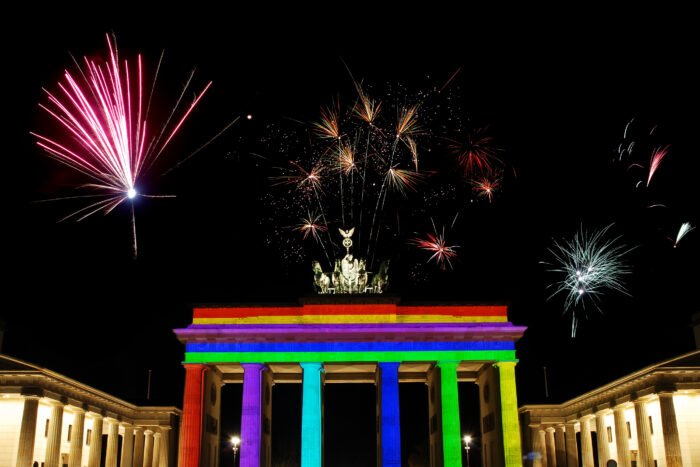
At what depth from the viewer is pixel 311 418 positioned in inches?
1831

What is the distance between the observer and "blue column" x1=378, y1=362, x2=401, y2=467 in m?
45.7

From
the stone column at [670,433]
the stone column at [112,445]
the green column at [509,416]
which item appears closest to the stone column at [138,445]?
the stone column at [112,445]

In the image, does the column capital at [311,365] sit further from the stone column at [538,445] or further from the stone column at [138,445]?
the stone column at [538,445]

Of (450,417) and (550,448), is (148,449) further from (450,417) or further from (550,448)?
(550,448)

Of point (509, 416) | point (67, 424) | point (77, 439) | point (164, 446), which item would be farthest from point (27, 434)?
point (509, 416)

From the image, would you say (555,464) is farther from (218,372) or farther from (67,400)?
(67,400)

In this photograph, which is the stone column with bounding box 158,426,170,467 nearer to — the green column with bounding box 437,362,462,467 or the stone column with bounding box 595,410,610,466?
the green column with bounding box 437,362,462,467

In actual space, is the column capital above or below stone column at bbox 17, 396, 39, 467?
above

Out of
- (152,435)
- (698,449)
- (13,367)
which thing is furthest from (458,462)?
(152,435)

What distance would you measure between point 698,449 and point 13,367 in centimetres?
4061

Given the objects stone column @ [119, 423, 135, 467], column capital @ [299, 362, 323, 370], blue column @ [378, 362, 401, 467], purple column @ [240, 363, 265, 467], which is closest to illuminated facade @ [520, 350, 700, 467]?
blue column @ [378, 362, 401, 467]

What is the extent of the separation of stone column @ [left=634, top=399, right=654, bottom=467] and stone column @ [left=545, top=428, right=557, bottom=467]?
21.9m

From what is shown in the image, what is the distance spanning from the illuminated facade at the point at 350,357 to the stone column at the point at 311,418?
7cm

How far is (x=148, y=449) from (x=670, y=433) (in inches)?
1777
